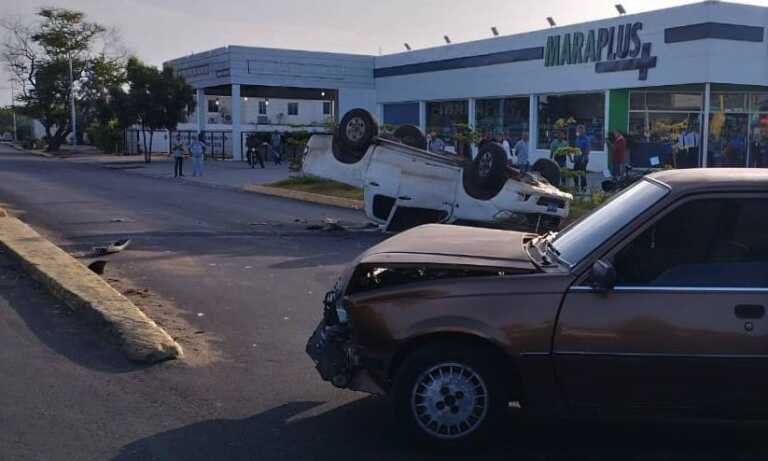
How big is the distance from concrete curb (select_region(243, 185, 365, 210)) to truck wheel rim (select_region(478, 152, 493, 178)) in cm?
481

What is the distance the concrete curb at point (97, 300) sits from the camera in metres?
6.51

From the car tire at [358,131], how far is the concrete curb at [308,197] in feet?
13.2

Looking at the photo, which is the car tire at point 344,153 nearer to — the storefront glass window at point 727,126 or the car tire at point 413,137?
the car tire at point 413,137

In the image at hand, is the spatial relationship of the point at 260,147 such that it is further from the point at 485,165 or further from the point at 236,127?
the point at 485,165

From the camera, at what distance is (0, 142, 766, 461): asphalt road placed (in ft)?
15.7

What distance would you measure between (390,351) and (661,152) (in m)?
26.7

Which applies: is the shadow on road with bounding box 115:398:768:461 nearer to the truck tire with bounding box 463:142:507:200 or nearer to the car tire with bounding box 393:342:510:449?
the car tire with bounding box 393:342:510:449

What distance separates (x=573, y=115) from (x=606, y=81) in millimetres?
2811

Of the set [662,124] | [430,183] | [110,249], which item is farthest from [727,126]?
[110,249]

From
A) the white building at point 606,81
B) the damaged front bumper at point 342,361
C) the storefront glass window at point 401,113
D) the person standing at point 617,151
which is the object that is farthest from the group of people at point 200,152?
the damaged front bumper at point 342,361

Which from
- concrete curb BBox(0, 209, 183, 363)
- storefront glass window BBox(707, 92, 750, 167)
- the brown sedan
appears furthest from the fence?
the brown sedan

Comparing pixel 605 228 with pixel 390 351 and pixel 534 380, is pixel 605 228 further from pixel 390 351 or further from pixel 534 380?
pixel 390 351

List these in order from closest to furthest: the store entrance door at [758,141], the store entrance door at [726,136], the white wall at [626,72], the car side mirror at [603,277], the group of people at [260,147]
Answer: the car side mirror at [603,277]
the white wall at [626,72]
the store entrance door at [726,136]
the store entrance door at [758,141]
the group of people at [260,147]

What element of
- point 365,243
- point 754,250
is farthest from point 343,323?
point 365,243
